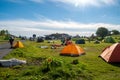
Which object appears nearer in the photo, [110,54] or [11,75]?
[11,75]

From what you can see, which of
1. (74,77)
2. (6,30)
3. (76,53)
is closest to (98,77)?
(74,77)

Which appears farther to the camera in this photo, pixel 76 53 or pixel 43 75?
pixel 76 53

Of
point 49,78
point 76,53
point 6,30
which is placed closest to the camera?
point 49,78

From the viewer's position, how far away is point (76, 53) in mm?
25172

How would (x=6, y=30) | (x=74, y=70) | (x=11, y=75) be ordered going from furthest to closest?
1. (x=6, y=30)
2. (x=74, y=70)
3. (x=11, y=75)

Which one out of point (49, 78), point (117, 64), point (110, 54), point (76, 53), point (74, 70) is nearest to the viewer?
point (49, 78)

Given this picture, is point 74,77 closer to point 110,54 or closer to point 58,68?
point 58,68

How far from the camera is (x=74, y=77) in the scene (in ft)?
42.2

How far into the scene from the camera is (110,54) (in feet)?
63.8

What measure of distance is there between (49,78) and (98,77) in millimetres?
3416

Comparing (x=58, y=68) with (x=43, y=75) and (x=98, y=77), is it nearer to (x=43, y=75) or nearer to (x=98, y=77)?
(x=43, y=75)

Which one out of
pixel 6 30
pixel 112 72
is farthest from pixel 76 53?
pixel 6 30

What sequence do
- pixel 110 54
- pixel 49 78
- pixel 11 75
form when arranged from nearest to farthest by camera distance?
pixel 49 78 → pixel 11 75 → pixel 110 54

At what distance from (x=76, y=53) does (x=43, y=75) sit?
12.7m
